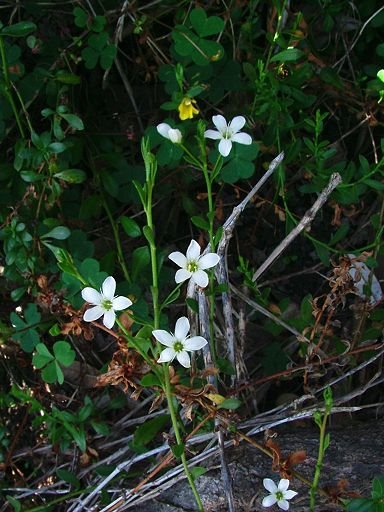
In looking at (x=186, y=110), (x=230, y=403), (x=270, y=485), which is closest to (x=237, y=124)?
(x=186, y=110)

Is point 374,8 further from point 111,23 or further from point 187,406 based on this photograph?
point 187,406

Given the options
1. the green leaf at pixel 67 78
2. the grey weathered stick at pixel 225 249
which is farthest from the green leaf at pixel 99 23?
the grey weathered stick at pixel 225 249

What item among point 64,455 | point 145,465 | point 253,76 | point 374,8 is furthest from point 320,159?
point 64,455

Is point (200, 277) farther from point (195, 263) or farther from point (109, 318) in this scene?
point (109, 318)

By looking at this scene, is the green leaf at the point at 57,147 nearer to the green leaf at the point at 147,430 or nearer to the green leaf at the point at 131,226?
the green leaf at the point at 131,226

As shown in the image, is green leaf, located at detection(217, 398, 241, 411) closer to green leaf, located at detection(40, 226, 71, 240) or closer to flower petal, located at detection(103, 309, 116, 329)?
flower petal, located at detection(103, 309, 116, 329)
